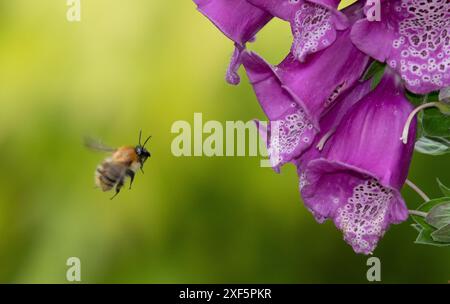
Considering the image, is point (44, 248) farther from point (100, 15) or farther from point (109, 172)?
point (109, 172)

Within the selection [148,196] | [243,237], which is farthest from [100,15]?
[243,237]

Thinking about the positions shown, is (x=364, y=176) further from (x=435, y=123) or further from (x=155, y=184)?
(x=155, y=184)

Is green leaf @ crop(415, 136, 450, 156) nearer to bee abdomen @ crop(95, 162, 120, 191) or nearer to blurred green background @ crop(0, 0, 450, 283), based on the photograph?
bee abdomen @ crop(95, 162, 120, 191)

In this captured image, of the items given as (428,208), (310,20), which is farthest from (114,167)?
(310,20)

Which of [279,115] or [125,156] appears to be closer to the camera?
[279,115]

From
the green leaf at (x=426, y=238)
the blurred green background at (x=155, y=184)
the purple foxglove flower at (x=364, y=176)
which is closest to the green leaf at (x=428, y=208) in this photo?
the green leaf at (x=426, y=238)

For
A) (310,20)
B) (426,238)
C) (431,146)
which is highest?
(310,20)

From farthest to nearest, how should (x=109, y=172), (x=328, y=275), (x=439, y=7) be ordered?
1. (x=328, y=275)
2. (x=109, y=172)
3. (x=439, y=7)
